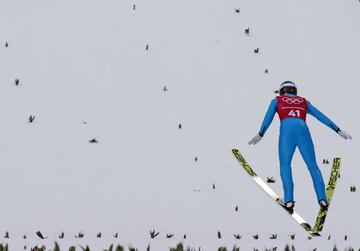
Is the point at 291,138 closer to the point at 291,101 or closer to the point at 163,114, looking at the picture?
the point at 291,101

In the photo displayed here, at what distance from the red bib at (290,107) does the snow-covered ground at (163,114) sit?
143cm

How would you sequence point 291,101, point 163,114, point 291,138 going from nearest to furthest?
point 291,138, point 291,101, point 163,114

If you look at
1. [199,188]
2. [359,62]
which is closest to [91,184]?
[199,188]

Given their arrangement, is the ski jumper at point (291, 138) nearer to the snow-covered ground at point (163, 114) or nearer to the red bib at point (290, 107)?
the red bib at point (290, 107)

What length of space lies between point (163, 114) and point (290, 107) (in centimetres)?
542

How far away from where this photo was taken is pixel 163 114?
479 inches

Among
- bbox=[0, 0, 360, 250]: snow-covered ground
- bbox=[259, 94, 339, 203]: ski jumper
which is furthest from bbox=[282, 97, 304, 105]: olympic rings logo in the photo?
bbox=[0, 0, 360, 250]: snow-covered ground

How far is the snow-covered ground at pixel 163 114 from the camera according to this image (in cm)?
748

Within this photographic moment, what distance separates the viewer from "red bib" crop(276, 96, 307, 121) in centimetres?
703

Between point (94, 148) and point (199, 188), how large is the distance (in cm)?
253

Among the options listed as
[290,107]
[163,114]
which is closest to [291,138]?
[290,107]

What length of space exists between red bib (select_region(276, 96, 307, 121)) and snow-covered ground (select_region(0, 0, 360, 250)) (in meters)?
1.43

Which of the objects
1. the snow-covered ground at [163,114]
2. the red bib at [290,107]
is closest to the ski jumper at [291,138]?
the red bib at [290,107]

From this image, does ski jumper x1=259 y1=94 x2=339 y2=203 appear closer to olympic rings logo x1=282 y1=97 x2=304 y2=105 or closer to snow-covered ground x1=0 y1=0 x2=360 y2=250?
olympic rings logo x1=282 y1=97 x2=304 y2=105
